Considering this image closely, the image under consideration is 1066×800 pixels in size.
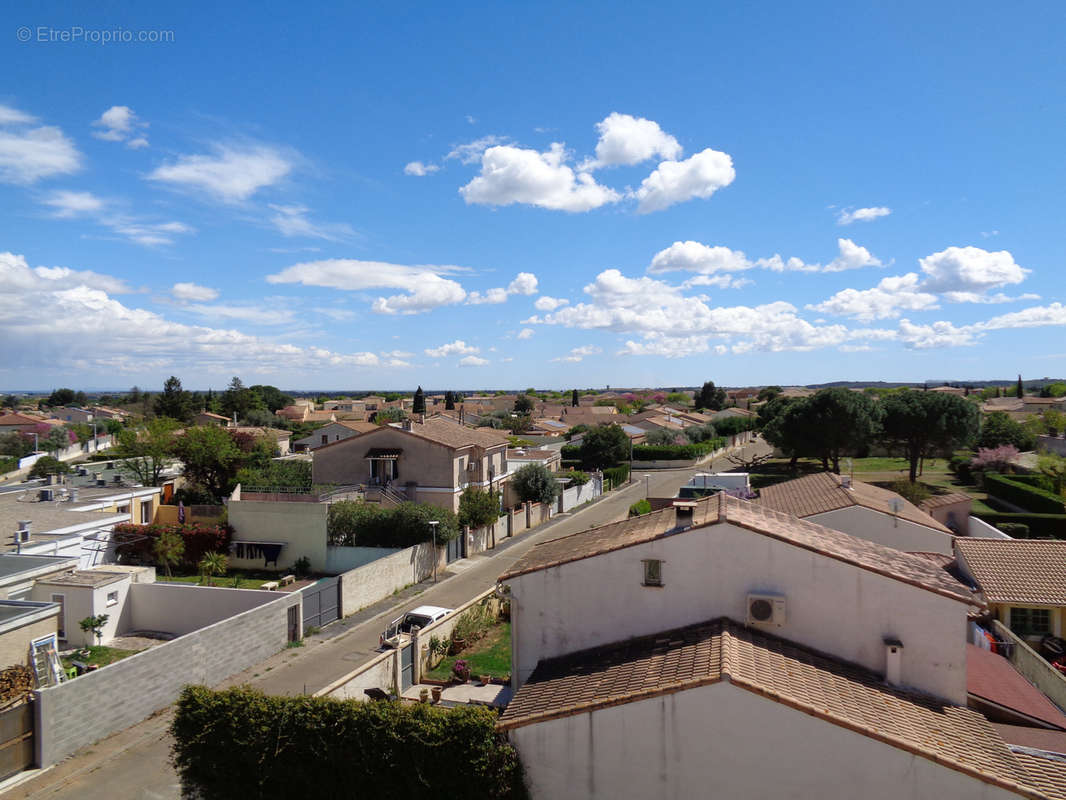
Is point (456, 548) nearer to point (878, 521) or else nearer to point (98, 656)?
point (98, 656)

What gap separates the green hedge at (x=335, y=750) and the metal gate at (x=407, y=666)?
5.82 meters

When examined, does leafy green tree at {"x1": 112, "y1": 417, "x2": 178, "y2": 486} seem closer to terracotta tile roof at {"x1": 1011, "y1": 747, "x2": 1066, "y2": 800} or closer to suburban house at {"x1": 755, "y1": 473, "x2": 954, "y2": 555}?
suburban house at {"x1": 755, "y1": 473, "x2": 954, "y2": 555}

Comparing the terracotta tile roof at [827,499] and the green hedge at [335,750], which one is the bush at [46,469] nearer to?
the green hedge at [335,750]

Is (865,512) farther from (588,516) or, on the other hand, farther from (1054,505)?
(588,516)

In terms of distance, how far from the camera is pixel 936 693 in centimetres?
1058

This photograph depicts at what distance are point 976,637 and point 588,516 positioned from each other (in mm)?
27393

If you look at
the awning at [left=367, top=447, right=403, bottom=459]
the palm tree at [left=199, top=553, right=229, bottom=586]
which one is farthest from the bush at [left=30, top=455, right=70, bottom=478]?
the palm tree at [left=199, top=553, right=229, bottom=586]

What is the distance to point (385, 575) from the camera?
2545 centimetres

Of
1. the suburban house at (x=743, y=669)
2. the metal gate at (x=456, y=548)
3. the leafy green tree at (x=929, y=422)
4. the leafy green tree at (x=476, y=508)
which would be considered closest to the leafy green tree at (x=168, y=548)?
the metal gate at (x=456, y=548)

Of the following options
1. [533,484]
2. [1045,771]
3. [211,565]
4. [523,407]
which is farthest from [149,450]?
[523,407]

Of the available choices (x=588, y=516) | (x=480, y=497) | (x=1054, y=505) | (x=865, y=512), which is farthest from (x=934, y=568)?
(x=588, y=516)

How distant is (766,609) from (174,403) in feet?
295

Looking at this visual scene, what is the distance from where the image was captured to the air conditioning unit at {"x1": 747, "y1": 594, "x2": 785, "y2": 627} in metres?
10.8

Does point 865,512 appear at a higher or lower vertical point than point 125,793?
higher
